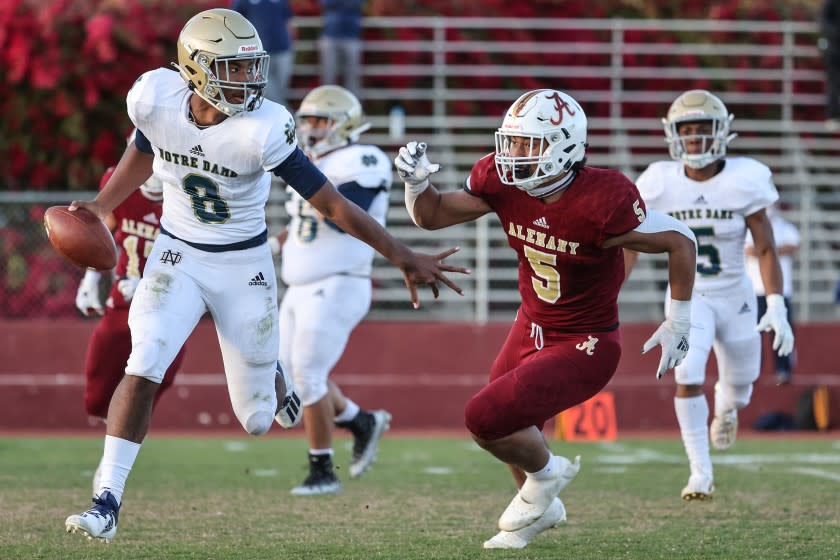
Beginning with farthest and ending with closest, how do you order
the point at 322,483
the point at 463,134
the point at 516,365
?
the point at 463,134
the point at 322,483
the point at 516,365

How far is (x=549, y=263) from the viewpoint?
491 centimetres

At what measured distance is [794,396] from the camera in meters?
11.2

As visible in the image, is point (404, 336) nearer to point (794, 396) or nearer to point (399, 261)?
point (794, 396)

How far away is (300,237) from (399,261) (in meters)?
2.33

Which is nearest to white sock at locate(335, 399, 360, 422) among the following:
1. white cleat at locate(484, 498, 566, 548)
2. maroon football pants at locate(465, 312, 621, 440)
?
maroon football pants at locate(465, 312, 621, 440)

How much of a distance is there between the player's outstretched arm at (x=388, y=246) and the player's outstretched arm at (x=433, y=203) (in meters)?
0.20

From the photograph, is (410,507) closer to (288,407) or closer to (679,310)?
(288,407)

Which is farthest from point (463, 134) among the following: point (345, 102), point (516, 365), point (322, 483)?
point (516, 365)

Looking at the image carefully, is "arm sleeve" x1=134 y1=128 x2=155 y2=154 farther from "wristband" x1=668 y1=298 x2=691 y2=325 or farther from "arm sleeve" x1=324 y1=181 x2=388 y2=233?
"wristband" x1=668 y1=298 x2=691 y2=325

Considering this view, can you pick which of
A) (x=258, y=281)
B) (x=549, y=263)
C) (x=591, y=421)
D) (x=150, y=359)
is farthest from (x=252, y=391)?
(x=591, y=421)

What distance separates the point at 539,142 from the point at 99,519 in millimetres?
1948

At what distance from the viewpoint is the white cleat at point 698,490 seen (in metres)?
6.27

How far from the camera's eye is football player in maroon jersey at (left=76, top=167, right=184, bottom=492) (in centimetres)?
631

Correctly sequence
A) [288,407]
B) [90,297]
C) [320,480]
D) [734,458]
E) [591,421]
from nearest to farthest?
[288,407] < [90,297] < [320,480] < [734,458] < [591,421]
